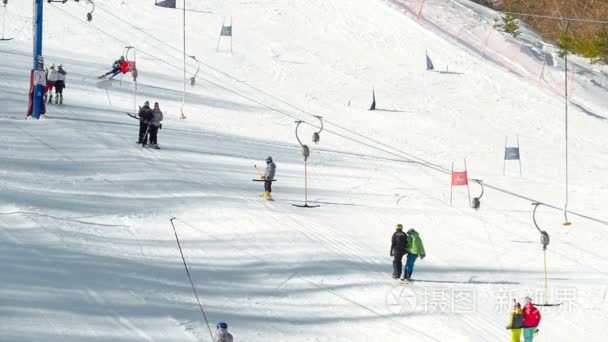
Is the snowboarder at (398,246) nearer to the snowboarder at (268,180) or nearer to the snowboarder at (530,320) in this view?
the snowboarder at (530,320)

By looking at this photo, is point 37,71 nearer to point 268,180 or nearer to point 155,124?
point 155,124

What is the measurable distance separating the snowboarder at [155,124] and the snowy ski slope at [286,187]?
1.80 feet

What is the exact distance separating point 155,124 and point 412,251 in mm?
9594

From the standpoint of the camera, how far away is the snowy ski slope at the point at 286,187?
15.8m

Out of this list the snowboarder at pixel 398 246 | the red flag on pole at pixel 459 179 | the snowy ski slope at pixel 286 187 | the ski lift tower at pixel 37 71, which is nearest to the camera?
the snowy ski slope at pixel 286 187

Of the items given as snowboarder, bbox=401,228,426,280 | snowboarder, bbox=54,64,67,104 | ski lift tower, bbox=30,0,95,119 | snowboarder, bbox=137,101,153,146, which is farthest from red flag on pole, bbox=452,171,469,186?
snowboarder, bbox=54,64,67,104

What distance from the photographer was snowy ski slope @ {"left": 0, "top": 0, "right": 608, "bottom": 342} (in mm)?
15781

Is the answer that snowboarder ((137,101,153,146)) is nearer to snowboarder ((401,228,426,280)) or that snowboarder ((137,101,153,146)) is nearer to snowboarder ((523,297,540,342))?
snowboarder ((401,228,426,280))

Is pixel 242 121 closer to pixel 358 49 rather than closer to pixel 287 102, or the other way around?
pixel 287 102

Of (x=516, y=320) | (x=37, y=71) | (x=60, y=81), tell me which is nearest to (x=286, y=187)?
(x=37, y=71)

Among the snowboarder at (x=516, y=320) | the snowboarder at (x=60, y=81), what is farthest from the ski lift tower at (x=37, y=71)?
the snowboarder at (x=516, y=320)

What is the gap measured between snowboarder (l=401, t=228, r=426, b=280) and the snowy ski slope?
1.32 ft

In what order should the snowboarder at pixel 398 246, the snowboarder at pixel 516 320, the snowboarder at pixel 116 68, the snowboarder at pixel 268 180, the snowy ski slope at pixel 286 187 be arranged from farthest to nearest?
the snowboarder at pixel 116 68, the snowboarder at pixel 268 180, the snowboarder at pixel 398 246, the snowy ski slope at pixel 286 187, the snowboarder at pixel 516 320

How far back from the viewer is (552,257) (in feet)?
70.8
